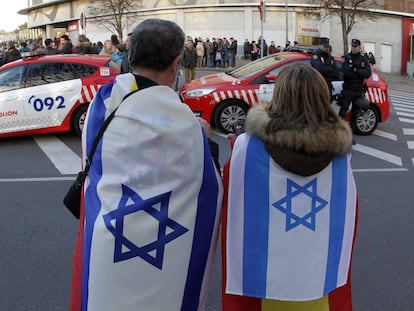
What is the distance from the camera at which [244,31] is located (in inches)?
1774

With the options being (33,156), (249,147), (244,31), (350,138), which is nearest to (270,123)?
(249,147)

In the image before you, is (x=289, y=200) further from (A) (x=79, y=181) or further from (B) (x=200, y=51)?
(B) (x=200, y=51)

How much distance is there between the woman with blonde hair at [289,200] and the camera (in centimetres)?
232

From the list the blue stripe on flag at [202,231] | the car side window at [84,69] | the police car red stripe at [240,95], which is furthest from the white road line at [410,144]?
the blue stripe on flag at [202,231]

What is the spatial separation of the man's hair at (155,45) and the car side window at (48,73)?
8.14 meters

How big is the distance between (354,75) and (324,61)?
25.7 inches

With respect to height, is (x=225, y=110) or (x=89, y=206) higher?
(x=89, y=206)

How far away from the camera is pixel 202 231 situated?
219 cm

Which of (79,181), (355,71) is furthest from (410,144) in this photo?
(79,181)

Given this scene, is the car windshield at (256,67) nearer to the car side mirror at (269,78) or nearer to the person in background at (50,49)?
the car side mirror at (269,78)

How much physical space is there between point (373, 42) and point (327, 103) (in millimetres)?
44584

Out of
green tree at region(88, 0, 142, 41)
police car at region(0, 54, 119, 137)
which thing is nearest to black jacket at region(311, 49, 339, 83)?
police car at region(0, 54, 119, 137)

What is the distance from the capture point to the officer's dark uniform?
10.3 metres

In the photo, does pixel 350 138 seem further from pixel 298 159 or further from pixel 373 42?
pixel 373 42
